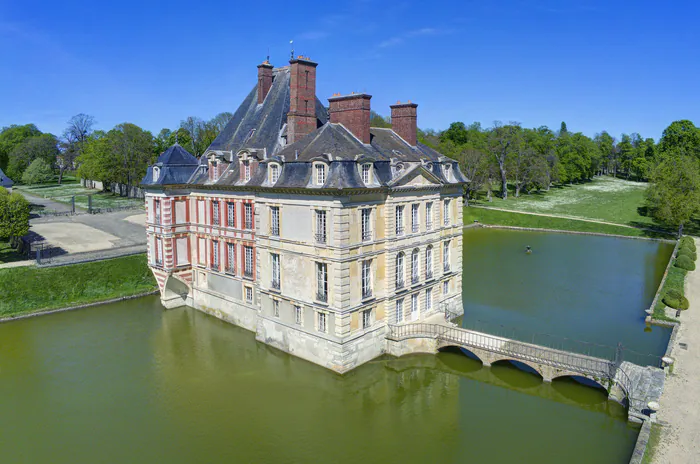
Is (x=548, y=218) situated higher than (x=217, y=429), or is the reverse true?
(x=548, y=218)

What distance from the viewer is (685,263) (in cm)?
4181

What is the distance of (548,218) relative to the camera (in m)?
70.4

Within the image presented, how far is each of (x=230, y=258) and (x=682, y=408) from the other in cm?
2327

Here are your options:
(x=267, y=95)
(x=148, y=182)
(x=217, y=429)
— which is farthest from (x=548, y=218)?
(x=217, y=429)

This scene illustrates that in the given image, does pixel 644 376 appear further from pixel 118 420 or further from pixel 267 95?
pixel 267 95

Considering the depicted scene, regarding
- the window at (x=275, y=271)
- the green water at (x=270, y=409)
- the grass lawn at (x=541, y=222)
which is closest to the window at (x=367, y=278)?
the green water at (x=270, y=409)

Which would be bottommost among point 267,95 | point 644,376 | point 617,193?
point 644,376

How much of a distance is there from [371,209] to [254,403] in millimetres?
10201

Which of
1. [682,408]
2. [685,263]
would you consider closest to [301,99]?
[682,408]

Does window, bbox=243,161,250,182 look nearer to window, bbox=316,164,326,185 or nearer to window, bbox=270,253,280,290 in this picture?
window, bbox=270,253,280,290

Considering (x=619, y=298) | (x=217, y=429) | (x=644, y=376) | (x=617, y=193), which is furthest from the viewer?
(x=617, y=193)

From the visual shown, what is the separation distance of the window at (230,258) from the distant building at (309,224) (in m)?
0.08

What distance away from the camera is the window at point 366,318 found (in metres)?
24.9

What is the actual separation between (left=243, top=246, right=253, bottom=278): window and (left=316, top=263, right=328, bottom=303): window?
6308 mm
